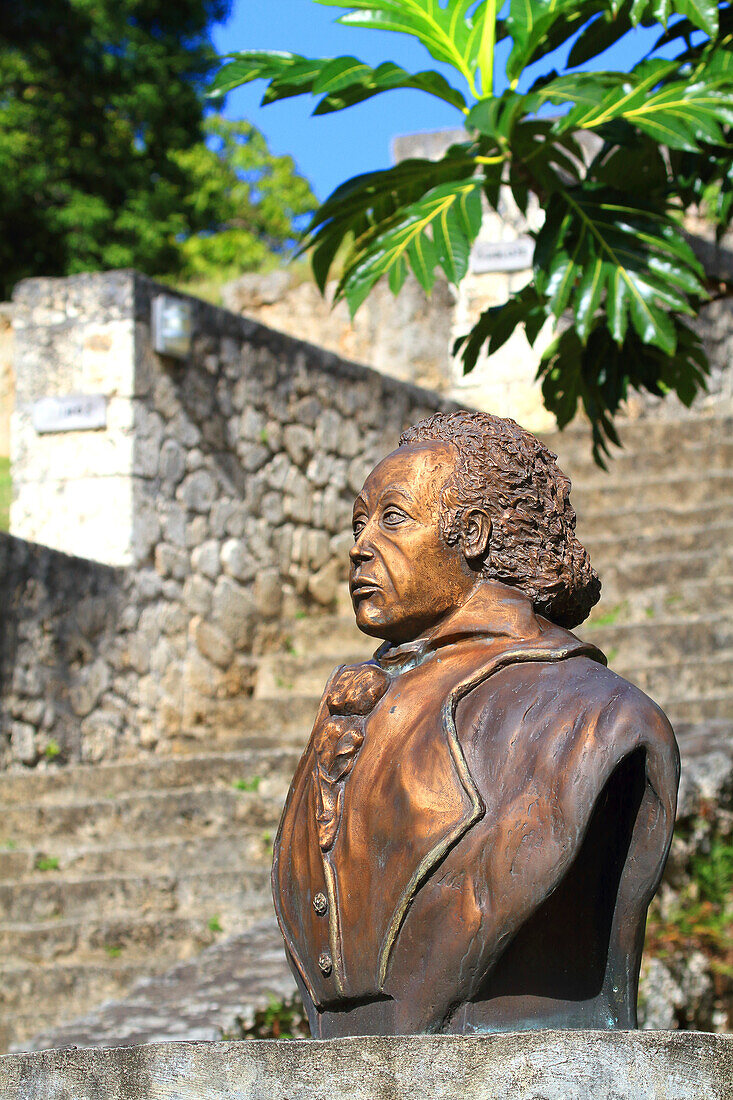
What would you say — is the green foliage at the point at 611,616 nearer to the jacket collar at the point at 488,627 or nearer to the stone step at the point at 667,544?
the stone step at the point at 667,544

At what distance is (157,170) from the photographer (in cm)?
2039

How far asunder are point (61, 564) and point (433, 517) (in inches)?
205

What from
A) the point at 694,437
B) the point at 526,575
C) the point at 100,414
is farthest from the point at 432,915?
the point at 694,437

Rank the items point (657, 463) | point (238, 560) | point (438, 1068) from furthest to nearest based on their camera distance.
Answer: point (657, 463)
point (238, 560)
point (438, 1068)

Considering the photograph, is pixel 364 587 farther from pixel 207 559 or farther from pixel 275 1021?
pixel 207 559

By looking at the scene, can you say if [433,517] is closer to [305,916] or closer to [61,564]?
[305,916]

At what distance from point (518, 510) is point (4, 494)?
877 centimetres

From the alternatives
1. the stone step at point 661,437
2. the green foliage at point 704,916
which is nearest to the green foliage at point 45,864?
the green foliage at point 704,916

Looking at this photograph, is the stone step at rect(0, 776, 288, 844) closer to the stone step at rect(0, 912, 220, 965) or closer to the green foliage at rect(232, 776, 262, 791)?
the green foliage at rect(232, 776, 262, 791)

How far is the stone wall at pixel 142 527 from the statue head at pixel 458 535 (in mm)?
4849

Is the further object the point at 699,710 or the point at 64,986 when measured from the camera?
the point at 699,710

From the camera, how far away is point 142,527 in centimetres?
806

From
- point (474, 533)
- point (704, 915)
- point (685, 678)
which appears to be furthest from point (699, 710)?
point (474, 533)

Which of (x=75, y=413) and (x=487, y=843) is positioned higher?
(x=75, y=413)
